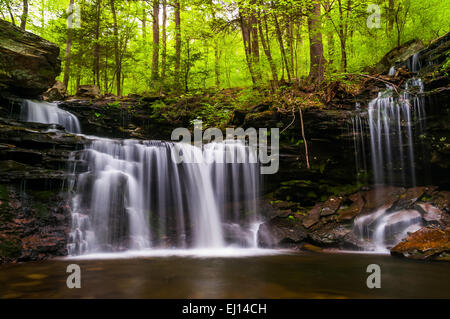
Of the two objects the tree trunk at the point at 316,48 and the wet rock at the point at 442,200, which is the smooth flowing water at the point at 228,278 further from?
the tree trunk at the point at 316,48

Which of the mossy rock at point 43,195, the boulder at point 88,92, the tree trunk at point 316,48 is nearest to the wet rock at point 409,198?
the tree trunk at point 316,48

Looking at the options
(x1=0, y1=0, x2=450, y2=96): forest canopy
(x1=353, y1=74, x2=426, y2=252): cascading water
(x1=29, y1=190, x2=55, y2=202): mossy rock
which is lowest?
(x1=29, y1=190, x2=55, y2=202): mossy rock

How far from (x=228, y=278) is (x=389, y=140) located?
20.2 ft

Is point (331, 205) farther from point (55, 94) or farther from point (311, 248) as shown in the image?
point (55, 94)

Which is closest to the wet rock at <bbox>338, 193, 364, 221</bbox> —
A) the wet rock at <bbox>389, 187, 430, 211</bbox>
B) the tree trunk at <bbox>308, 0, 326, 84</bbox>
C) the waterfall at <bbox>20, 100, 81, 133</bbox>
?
the wet rock at <bbox>389, 187, 430, 211</bbox>

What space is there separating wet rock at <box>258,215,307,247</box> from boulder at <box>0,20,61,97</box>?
9194mm

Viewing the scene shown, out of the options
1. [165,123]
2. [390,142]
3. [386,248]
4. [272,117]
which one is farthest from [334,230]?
[165,123]

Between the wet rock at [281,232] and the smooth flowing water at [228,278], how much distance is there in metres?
1.50

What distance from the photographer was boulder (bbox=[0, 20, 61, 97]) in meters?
8.80

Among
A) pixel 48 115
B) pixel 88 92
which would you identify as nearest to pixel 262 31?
pixel 88 92

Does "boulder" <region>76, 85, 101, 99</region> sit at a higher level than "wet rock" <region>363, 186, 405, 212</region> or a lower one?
higher

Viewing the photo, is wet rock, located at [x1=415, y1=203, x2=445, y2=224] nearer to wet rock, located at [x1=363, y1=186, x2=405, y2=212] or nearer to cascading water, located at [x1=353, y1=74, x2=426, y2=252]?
cascading water, located at [x1=353, y1=74, x2=426, y2=252]

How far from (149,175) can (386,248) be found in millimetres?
6299

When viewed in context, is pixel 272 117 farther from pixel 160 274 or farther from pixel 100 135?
pixel 100 135
